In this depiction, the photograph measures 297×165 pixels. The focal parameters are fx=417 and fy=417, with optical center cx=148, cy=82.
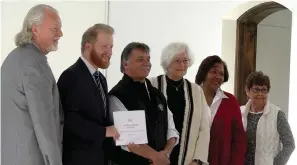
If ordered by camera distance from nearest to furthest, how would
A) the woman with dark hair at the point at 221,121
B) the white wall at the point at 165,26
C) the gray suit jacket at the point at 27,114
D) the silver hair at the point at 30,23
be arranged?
Result: the gray suit jacket at the point at 27,114 → the silver hair at the point at 30,23 → the woman with dark hair at the point at 221,121 → the white wall at the point at 165,26

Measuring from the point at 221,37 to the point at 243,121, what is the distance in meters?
1.79

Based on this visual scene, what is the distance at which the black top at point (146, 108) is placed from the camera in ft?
7.41

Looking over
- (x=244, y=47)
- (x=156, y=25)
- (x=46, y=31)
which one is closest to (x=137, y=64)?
(x=46, y=31)

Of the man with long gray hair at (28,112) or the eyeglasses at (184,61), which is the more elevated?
the eyeglasses at (184,61)

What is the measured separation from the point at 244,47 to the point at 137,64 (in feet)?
8.55

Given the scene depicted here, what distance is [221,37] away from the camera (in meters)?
4.54

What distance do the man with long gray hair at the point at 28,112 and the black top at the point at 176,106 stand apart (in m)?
0.85

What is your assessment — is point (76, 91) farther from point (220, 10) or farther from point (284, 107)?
point (284, 107)

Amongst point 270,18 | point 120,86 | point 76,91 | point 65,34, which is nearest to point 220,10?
point 270,18

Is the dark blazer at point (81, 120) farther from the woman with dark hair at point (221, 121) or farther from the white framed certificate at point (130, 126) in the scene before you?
the woman with dark hair at point (221, 121)

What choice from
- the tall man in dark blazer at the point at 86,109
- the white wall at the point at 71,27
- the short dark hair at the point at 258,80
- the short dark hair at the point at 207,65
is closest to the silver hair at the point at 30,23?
the tall man in dark blazer at the point at 86,109

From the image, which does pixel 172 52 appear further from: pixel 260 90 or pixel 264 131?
pixel 264 131

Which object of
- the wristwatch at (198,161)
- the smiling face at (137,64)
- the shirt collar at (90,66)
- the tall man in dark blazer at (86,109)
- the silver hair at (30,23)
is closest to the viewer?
the silver hair at (30,23)

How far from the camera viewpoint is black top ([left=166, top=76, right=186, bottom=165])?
2.56 metres
